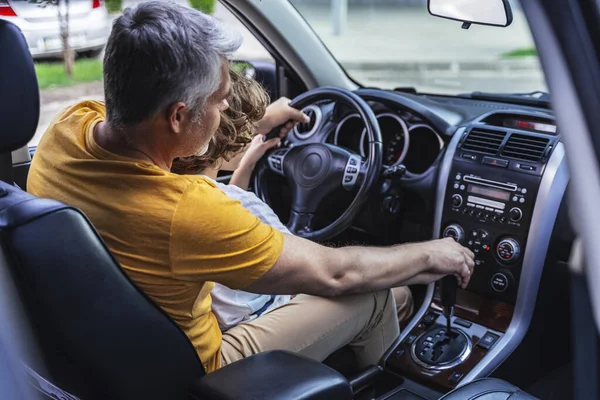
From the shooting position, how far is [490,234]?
246 centimetres

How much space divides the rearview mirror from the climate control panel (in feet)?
1.60

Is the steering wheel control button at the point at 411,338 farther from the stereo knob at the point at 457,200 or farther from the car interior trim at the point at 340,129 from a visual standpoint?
the car interior trim at the point at 340,129

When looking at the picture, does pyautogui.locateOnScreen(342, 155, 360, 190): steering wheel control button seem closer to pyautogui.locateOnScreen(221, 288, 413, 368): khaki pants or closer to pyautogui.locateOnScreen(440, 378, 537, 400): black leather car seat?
pyautogui.locateOnScreen(221, 288, 413, 368): khaki pants

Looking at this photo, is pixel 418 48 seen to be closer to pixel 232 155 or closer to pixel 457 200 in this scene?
pixel 457 200

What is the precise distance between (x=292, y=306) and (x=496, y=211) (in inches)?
30.4

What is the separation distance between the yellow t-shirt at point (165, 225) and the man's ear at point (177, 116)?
102mm

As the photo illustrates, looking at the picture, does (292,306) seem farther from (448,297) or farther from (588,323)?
(588,323)

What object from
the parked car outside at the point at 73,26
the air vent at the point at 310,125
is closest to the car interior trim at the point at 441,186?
the air vent at the point at 310,125

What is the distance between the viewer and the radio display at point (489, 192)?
2.39m

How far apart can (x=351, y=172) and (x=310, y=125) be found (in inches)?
14.0

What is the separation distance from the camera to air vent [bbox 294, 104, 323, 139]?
2.78 m

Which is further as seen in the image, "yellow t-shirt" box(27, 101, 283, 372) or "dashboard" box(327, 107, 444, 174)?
"dashboard" box(327, 107, 444, 174)

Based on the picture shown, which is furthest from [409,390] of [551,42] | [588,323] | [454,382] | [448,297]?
[551,42]

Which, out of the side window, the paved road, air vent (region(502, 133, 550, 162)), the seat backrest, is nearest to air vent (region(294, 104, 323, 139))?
the side window
